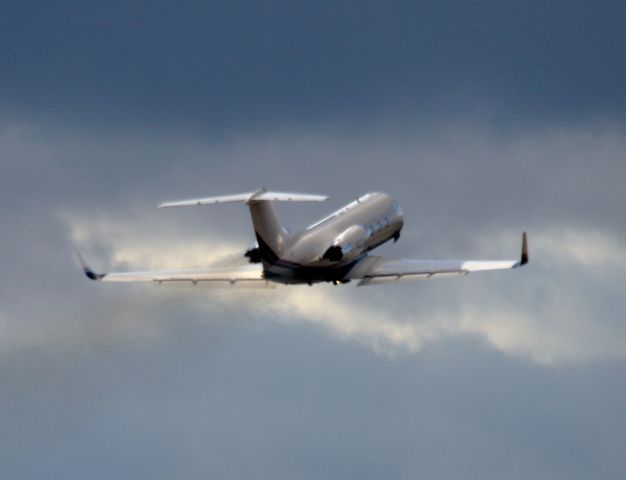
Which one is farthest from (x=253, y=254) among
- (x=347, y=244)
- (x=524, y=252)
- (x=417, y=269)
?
(x=524, y=252)

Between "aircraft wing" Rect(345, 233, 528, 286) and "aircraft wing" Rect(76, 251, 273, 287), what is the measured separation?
665cm

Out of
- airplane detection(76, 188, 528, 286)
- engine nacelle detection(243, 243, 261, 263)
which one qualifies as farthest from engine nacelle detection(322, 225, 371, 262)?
engine nacelle detection(243, 243, 261, 263)

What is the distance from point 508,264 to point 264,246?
17.9m

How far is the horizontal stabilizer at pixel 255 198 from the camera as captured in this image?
11488cm

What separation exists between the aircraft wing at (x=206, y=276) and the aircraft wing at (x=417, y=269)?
6652 millimetres

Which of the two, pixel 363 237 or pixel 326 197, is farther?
pixel 363 237

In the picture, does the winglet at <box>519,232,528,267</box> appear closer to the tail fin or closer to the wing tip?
the wing tip

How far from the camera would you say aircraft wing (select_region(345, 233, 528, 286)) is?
410 feet

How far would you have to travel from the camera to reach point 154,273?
126125 millimetres

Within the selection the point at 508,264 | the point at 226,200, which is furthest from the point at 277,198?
the point at 508,264

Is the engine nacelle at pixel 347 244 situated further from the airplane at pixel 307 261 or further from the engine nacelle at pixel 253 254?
the engine nacelle at pixel 253 254

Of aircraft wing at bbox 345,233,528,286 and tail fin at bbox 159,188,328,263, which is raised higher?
tail fin at bbox 159,188,328,263

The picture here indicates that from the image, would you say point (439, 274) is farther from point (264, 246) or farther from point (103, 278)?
point (103, 278)

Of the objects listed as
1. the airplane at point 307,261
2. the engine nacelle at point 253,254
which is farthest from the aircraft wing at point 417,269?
the engine nacelle at point 253,254
